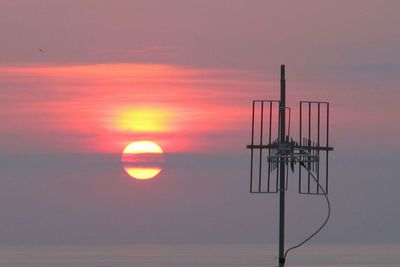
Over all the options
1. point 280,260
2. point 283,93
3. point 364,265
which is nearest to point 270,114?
point 283,93

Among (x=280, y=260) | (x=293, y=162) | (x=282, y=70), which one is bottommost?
(x=280, y=260)

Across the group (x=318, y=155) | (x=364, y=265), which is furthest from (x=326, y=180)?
(x=364, y=265)

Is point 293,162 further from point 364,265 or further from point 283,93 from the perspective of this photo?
point 364,265

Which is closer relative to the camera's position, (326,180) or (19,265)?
(326,180)

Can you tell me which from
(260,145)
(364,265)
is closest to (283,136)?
(260,145)

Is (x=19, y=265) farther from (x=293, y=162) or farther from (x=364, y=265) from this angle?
(x=293, y=162)

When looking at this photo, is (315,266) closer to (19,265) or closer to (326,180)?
(19,265)

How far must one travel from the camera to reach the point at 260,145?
41.8m

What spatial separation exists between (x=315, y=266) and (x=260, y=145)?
15251 cm

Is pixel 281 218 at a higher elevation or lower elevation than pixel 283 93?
lower

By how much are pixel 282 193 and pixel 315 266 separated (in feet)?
502

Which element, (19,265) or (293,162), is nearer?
(293,162)

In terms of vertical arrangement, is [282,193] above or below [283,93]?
below

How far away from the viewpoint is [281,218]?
40.5 metres
